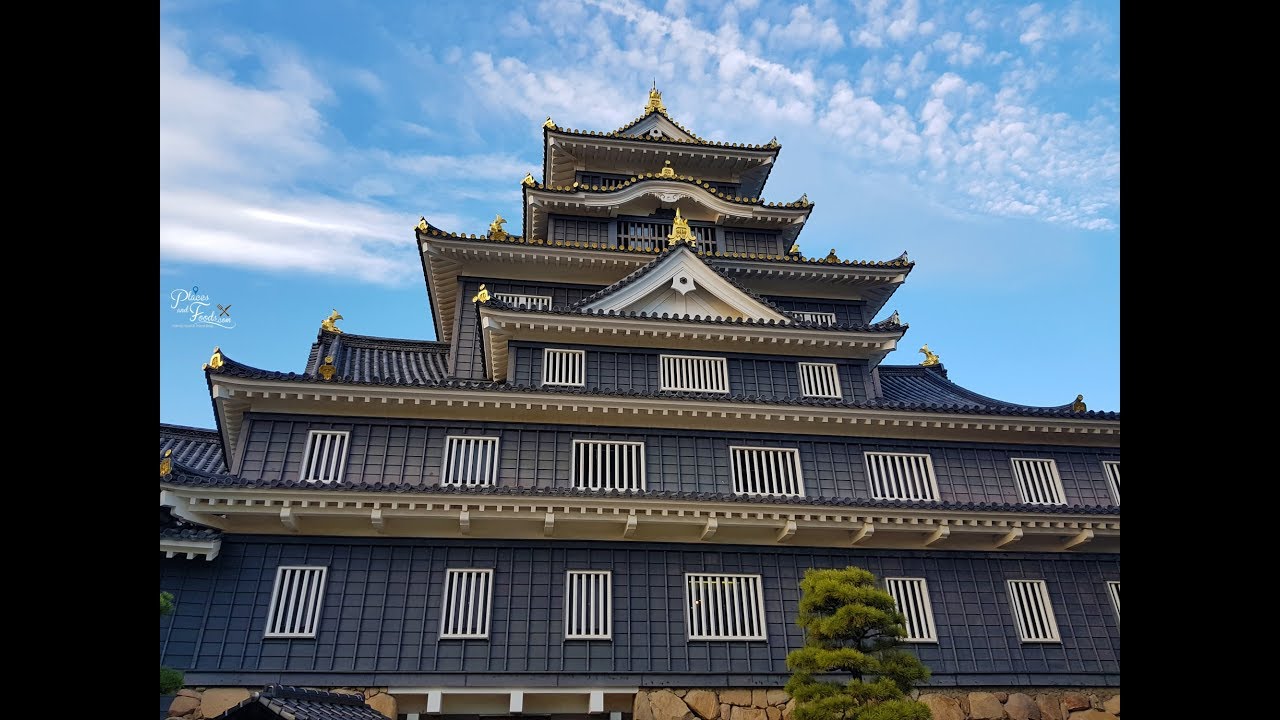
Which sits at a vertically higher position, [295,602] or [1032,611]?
[295,602]

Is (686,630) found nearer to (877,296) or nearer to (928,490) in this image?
(928,490)

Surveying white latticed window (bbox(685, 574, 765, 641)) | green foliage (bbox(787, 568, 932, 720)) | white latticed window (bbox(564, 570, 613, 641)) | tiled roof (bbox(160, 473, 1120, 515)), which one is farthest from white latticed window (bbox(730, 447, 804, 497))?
green foliage (bbox(787, 568, 932, 720))

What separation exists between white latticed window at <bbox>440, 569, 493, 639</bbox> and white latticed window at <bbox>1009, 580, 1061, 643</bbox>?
12.5 metres

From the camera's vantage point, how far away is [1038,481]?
20.6m

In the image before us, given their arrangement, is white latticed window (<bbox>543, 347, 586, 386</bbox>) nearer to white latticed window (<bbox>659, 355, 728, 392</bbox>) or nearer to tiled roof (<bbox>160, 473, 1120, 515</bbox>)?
white latticed window (<bbox>659, 355, 728, 392</bbox>)

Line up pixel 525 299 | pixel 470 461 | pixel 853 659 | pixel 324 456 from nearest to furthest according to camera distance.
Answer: pixel 853 659, pixel 324 456, pixel 470 461, pixel 525 299

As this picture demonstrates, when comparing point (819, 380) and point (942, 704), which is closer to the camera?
point (942, 704)

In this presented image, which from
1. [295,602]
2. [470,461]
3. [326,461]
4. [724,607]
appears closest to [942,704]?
[724,607]

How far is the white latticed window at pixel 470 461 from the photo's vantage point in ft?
60.9

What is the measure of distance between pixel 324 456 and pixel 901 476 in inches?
584

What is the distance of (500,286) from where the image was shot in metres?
24.7

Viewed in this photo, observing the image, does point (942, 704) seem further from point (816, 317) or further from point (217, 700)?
point (217, 700)

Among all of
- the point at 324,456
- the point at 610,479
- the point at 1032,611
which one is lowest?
the point at 1032,611
